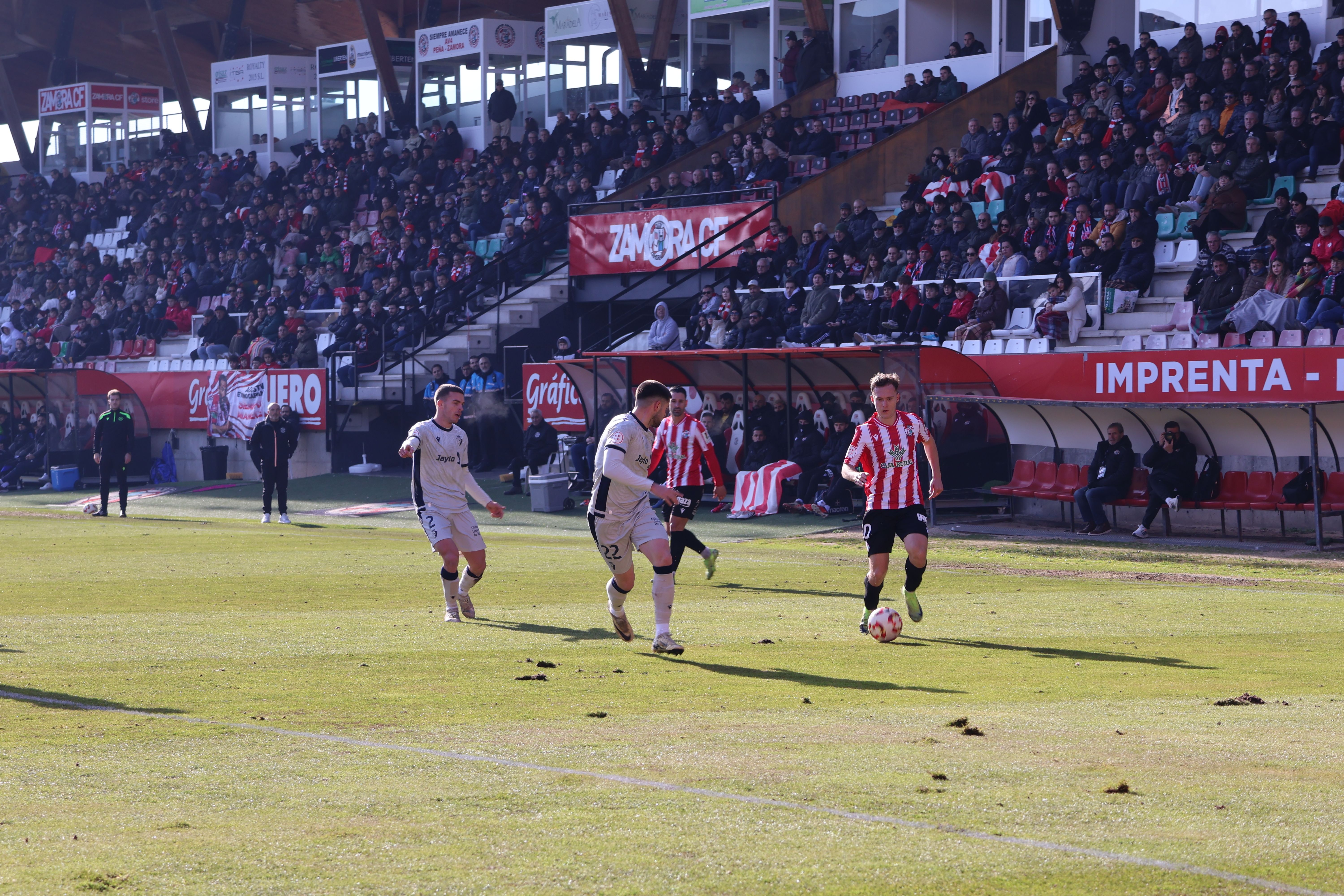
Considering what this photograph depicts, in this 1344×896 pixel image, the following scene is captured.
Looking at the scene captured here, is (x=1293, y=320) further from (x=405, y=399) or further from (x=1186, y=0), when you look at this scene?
(x=405, y=399)

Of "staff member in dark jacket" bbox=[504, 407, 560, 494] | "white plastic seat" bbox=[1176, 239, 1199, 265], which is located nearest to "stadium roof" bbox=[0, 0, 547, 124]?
"staff member in dark jacket" bbox=[504, 407, 560, 494]

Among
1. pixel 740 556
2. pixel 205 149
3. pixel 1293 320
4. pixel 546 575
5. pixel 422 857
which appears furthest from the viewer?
pixel 205 149

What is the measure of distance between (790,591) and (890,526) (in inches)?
150

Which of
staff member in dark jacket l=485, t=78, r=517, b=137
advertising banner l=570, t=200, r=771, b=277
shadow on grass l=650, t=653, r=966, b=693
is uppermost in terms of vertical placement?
staff member in dark jacket l=485, t=78, r=517, b=137

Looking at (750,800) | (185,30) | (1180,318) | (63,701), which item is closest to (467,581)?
Result: (63,701)

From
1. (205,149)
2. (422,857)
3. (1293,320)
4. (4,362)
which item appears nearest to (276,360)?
(4,362)

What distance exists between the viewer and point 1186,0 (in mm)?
31641

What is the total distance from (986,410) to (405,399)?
15112 mm

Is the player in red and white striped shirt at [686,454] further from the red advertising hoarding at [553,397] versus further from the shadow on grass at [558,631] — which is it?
the red advertising hoarding at [553,397]

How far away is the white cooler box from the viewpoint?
28000 mm

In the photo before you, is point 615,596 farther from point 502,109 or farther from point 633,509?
point 502,109

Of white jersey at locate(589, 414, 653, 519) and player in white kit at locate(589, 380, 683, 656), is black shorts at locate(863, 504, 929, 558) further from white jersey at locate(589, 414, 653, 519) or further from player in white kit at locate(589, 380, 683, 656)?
white jersey at locate(589, 414, 653, 519)

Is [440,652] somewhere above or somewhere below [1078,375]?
below

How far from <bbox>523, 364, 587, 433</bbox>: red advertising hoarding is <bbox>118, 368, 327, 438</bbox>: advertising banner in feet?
22.1
